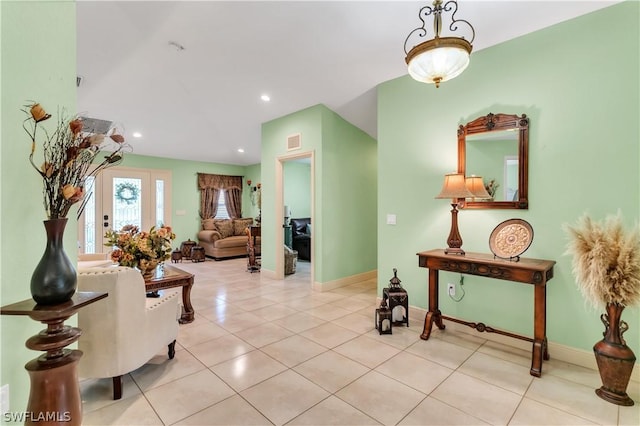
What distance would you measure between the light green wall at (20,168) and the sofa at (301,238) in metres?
5.96

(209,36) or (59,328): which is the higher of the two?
(209,36)

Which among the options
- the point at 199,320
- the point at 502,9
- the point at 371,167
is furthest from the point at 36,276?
the point at 371,167

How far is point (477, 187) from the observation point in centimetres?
277

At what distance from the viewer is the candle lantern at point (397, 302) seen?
3170mm

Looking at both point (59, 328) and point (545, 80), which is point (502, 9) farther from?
point (59, 328)

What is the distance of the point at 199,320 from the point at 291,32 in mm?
3303

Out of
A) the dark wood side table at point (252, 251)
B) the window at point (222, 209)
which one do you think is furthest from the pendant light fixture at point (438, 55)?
the window at point (222, 209)

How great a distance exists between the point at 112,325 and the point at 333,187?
11.2 ft

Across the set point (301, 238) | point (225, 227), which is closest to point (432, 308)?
point (301, 238)

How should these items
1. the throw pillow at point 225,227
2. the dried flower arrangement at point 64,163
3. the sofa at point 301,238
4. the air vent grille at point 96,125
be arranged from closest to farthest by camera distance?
1. the dried flower arrangement at point 64,163
2. the air vent grille at point 96,125
3. the sofa at point 301,238
4. the throw pillow at point 225,227

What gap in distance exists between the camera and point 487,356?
2.57 m

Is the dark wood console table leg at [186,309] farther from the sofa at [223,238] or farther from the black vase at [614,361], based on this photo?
the sofa at [223,238]

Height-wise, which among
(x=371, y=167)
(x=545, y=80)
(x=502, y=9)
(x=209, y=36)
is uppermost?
(x=209, y=36)

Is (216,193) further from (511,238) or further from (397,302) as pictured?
(511,238)
